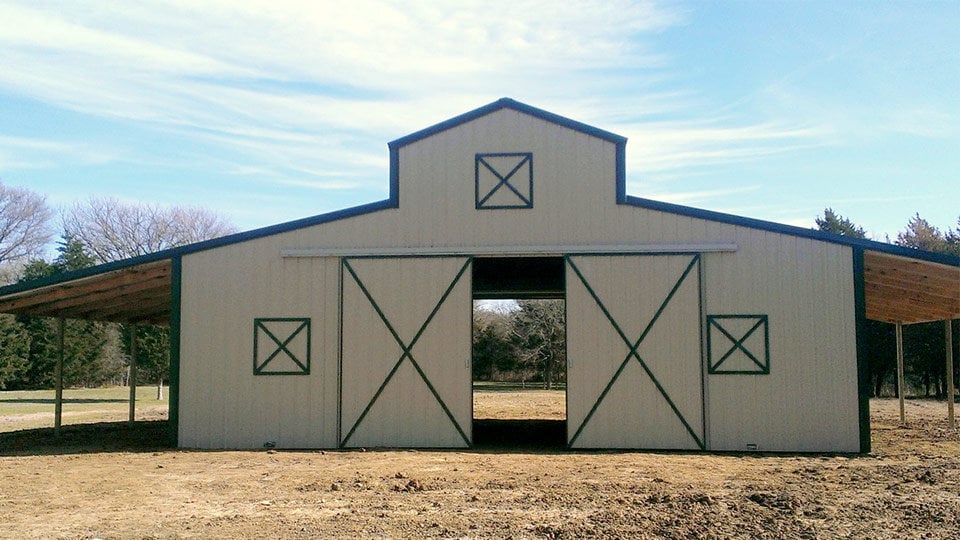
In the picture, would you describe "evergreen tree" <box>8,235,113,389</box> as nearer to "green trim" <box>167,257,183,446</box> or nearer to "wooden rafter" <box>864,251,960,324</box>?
"green trim" <box>167,257,183,446</box>

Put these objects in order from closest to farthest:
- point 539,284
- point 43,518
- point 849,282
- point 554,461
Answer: point 43,518 < point 554,461 < point 849,282 < point 539,284

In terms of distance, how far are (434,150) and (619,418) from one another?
5668 mm

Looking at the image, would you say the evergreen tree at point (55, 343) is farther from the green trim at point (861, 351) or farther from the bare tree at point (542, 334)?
the green trim at point (861, 351)

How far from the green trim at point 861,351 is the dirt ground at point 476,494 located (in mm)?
586

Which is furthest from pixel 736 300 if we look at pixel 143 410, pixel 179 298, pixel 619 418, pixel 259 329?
pixel 143 410

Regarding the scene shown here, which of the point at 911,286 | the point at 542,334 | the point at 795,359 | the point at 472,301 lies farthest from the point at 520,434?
the point at 542,334

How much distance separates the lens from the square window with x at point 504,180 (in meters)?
14.0

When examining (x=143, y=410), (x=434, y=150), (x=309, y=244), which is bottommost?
(x=143, y=410)

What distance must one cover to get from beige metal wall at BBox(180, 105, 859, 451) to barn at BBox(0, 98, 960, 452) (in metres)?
0.03

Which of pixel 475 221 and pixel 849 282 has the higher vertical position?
pixel 475 221

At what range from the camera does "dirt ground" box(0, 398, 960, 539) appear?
758 centimetres

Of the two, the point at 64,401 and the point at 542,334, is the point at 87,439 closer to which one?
the point at 64,401

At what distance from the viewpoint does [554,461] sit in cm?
1208

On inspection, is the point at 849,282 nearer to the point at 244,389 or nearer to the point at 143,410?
the point at 244,389
